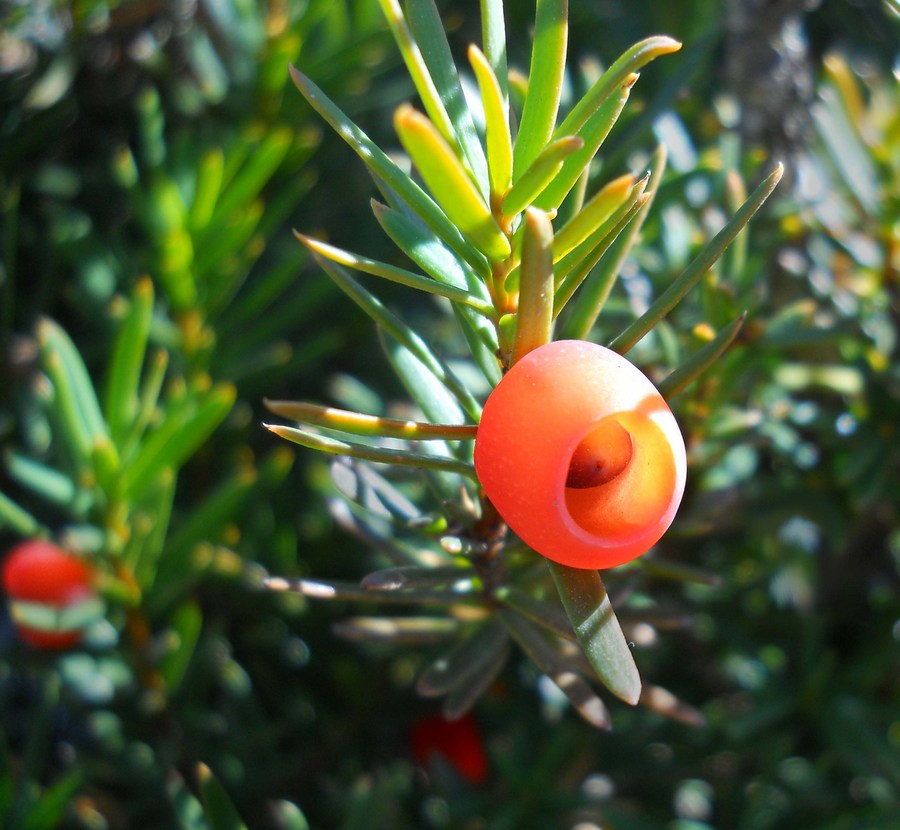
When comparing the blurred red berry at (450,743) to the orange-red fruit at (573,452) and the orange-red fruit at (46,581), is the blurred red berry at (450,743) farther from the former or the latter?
the orange-red fruit at (573,452)

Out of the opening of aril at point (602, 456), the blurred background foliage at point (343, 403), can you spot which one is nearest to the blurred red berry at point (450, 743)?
the blurred background foliage at point (343, 403)

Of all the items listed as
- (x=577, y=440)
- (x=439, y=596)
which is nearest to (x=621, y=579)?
(x=439, y=596)

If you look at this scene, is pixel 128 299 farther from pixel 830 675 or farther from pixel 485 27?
pixel 830 675

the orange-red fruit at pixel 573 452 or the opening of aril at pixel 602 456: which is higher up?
the orange-red fruit at pixel 573 452

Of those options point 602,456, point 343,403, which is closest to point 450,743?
point 343,403

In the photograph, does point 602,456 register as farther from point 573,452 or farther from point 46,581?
point 46,581

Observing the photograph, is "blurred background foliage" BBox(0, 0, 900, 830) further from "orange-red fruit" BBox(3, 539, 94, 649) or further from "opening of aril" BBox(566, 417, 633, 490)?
"opening of aril" BBox(566, 417, 633, 490)
